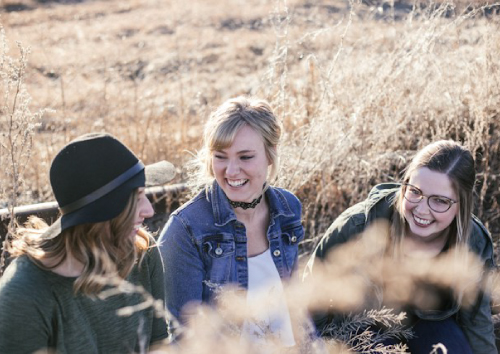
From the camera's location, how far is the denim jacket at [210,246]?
2.65 m

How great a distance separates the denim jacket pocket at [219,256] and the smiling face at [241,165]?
196mm

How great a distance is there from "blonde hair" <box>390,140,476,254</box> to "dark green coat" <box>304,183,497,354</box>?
0.07m

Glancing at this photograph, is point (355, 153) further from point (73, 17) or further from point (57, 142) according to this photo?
point (73, 17)

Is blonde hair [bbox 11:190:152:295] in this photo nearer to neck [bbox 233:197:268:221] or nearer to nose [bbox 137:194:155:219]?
nose [bbox 137:194:155:219]

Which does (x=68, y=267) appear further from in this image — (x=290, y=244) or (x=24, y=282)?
(x=290, y=244)

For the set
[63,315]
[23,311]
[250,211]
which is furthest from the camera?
[250,211]

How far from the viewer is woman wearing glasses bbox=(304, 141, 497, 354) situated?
111 inches

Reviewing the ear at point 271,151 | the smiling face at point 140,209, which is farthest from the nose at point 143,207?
the ear at point 271,151

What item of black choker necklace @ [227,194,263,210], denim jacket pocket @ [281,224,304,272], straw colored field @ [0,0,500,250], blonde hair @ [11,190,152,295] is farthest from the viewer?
straw colored field @ [0,0,500,250]

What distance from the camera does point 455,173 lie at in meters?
2.80

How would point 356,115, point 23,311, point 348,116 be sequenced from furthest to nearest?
point 348,116 < point 356,115 < point 23,311

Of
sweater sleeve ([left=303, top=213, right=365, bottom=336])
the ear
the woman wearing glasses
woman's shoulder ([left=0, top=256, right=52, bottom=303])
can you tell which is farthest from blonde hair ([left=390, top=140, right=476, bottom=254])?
woman's shoulder ([left=0, top=256, right=52, bottom=303])

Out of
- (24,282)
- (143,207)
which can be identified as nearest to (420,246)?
(143,207)

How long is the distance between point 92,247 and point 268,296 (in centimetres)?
94
